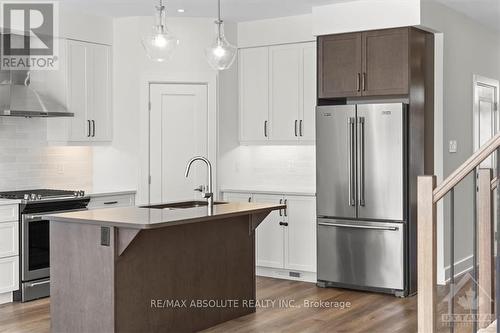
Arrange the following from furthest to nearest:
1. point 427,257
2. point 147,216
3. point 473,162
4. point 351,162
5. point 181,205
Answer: point 351,162
point 181,205
point 147,216
point 427,257
point 473,162

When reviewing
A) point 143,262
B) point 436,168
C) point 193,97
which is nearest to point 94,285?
point 143,262

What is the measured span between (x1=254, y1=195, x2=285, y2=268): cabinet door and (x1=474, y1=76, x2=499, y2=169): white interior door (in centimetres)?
232

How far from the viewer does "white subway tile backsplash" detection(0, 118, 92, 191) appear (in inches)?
244

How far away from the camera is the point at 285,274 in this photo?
6.76 metres

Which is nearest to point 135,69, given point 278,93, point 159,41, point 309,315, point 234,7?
point 234,7

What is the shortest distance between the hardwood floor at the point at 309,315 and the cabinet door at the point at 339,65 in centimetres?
186

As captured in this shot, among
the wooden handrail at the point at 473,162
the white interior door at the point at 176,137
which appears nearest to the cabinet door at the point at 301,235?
the white interior door at the point at 176,137

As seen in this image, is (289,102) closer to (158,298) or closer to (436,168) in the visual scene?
(436,168)

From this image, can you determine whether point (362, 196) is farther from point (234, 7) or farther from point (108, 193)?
point (108, 193)

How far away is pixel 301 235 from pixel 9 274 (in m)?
2.72

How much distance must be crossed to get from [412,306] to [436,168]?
1.44m

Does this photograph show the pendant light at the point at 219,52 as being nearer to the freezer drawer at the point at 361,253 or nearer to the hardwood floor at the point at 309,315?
the hardwood floor at the point at 309,315

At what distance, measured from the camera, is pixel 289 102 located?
6.79 metres

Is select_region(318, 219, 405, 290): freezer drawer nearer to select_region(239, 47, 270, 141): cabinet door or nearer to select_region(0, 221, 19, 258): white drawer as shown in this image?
select_region(239, 47, 270, 141): cabinet door
